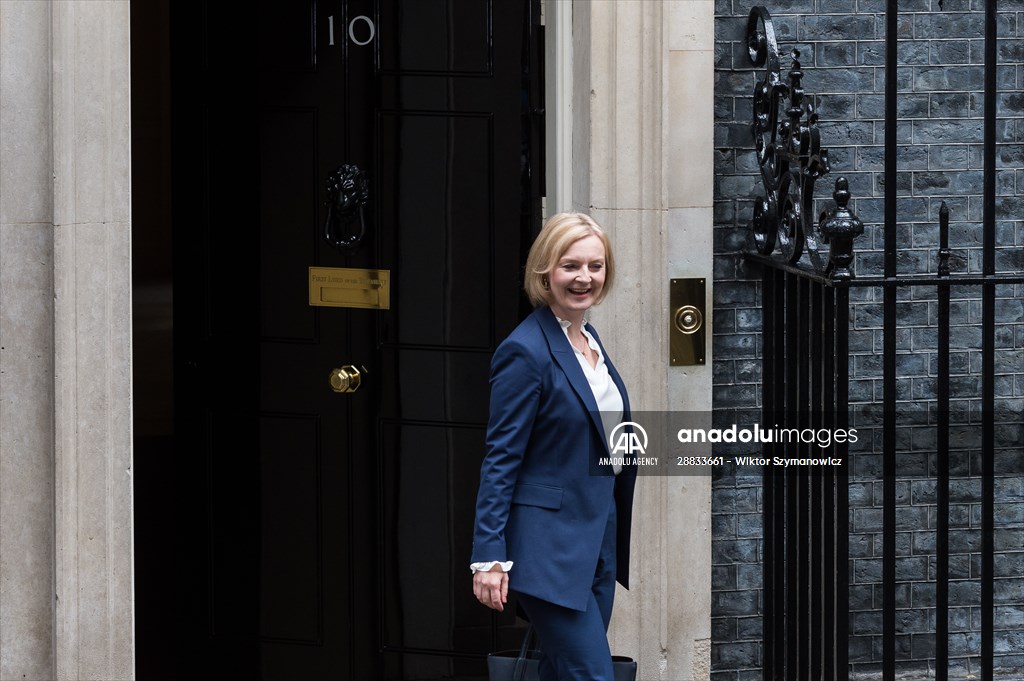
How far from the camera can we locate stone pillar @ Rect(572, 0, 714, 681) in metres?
4.53

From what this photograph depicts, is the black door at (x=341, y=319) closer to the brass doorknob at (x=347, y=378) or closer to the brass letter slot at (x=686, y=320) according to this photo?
the brass doorknob at (x=347, y=378)

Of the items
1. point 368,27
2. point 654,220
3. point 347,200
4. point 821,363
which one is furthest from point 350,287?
point 821,363

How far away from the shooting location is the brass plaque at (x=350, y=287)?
5148mm

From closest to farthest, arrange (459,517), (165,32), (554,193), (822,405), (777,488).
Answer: (822,405) → (777,488) → (554,193) → (459,517) → (165,32)

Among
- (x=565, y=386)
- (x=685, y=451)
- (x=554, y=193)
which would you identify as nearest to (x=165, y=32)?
(x=554, y=193)

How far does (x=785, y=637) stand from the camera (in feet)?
15.1

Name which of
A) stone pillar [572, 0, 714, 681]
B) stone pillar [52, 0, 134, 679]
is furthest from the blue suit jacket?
stone pillar [52, 0, 134, 679]

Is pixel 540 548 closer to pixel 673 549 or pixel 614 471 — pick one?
pixel 614 471

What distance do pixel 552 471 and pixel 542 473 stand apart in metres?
Result: 0.03

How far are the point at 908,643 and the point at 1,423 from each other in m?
A: 3.06

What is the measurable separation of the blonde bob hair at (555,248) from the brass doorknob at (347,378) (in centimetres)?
159

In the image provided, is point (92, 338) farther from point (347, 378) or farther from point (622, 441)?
point (622, 441)

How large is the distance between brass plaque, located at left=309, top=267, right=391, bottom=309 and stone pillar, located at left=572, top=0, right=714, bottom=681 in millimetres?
881

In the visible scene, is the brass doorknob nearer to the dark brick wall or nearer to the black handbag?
the dark brick wall
